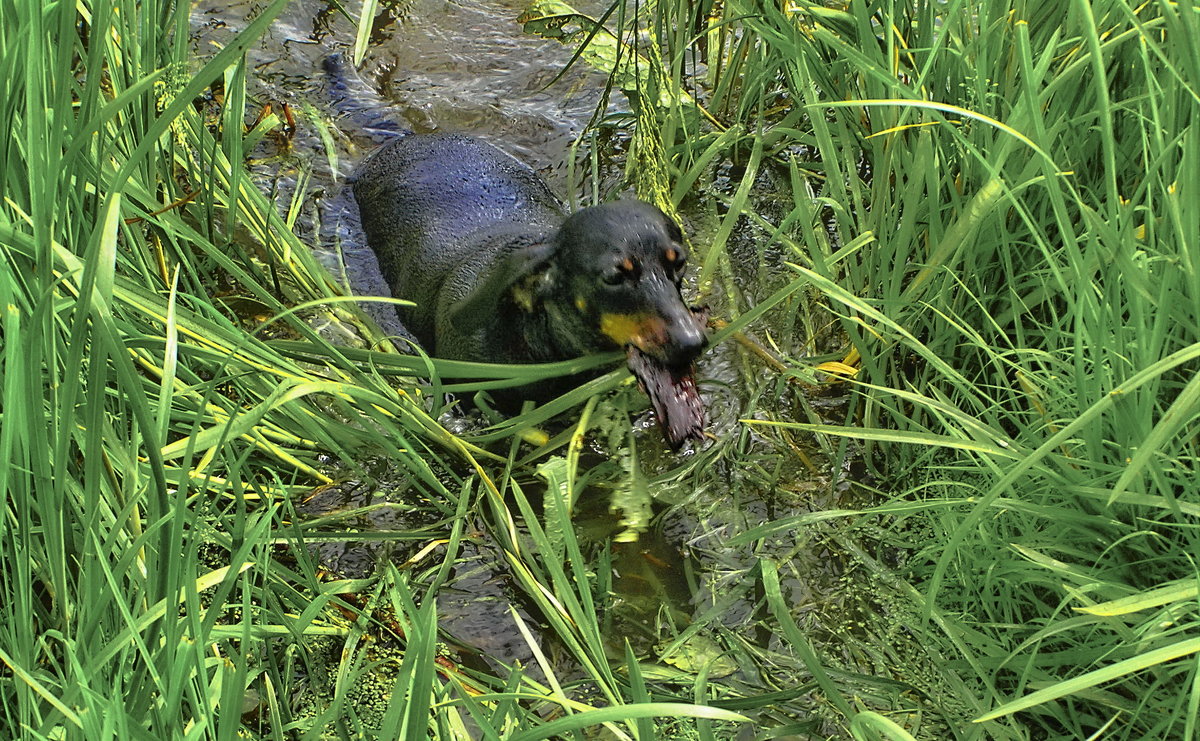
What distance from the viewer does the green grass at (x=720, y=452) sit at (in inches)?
68.0

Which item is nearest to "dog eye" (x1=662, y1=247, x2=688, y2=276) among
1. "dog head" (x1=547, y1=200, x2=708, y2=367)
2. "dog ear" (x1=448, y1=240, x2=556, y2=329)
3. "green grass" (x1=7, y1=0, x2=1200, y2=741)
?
"dog head" (x1=547, y1=200, x2=708, y2=367)

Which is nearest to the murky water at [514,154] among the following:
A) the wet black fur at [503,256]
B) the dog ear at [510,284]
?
the wet black fur at [503,256]

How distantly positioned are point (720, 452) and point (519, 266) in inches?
30.0

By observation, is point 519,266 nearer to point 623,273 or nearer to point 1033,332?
point 623,273

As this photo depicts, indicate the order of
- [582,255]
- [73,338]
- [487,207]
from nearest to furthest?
[73,338]
[582,255]
[487,207]

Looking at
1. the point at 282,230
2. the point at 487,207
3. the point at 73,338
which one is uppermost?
the point at 73,338

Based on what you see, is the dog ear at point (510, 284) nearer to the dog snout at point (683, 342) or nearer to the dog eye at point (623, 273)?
the dog eye at point (623, 273)

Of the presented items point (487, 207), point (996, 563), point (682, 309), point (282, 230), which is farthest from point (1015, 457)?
point (487, 207)

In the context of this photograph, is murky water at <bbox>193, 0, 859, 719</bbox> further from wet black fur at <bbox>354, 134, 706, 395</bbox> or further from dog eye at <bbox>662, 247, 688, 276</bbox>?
dog eye at <bbox>662, 247, 688, 276</bbox>

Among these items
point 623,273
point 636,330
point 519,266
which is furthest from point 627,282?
point 519,266

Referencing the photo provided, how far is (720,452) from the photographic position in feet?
10.1

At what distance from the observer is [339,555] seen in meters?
2.83

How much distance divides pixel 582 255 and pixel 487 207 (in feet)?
4.04

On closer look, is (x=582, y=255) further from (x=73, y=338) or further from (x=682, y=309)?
(x=73, y=338)
